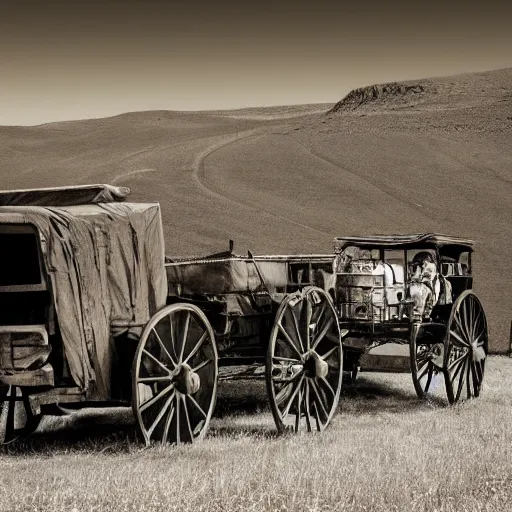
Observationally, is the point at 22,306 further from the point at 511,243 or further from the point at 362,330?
the point at 511,243

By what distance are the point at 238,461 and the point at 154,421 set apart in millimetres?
1308

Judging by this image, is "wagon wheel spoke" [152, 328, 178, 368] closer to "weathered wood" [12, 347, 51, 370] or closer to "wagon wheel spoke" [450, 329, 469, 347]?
"weathered wood" [12, 347, 51, 370]

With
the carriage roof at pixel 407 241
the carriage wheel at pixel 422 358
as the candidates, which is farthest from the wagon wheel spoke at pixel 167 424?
the carriage roof at pixel 407 241

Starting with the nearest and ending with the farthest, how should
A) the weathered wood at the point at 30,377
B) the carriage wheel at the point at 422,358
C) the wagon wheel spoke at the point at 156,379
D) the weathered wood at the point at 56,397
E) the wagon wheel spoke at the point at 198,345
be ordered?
the weathered wood at the point at 30,377 < the weathered wood at the point at 56,397 < the wagon wheel spoke at the point at 156,379 < the wagon wheel spoke at the point at 198,345 < the carriage wheel at the point at 422,358

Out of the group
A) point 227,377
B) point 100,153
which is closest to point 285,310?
point 227,377

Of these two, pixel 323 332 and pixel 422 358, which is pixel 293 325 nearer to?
pixel 323 332

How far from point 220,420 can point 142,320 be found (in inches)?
110

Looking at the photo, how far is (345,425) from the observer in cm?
1236

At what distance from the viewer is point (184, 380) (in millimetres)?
9797

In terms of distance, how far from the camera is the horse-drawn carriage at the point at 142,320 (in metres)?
8.91

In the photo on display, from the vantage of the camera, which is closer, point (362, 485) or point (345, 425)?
point (362, 485)

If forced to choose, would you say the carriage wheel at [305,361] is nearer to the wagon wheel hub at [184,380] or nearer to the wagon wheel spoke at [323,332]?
the wagon wheel spoke at [323,332]

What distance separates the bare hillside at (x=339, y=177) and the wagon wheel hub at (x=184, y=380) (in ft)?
67.3

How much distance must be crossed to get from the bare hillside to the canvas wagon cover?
20570mm
